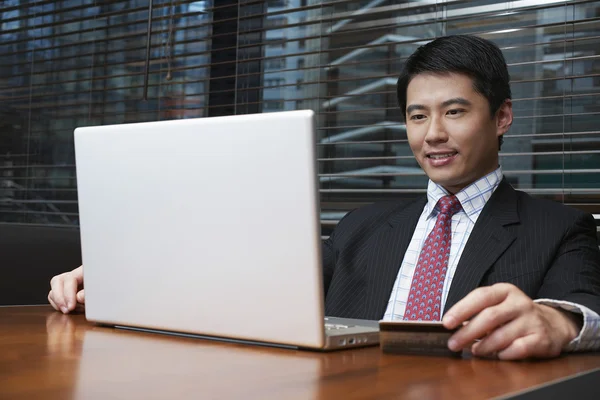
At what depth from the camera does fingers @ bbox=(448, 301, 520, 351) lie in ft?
3.34

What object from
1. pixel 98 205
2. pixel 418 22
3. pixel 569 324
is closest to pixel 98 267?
pixel 98 205

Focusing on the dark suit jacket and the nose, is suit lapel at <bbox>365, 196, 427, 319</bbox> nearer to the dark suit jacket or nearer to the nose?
the dark suit jacket

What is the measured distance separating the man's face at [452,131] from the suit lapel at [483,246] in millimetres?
118

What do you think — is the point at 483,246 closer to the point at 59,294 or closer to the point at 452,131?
the point at 452,131

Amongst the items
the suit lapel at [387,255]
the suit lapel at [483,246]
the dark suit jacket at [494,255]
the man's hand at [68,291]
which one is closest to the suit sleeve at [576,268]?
the dark suit jacket at [494,255]

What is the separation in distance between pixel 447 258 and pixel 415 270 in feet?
0.24

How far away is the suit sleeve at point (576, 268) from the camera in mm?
1398

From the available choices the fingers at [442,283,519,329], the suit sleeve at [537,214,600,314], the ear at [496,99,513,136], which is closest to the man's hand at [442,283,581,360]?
the fingers at [442,283,519,329]

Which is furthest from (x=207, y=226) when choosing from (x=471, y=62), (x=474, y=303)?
(x=471, y=62)

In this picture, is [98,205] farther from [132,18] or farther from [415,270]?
[132,18]

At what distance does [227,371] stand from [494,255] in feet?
2.76

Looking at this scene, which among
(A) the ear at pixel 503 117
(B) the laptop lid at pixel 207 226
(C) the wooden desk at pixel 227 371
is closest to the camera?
(C) the wooden desk at pixel 227 371

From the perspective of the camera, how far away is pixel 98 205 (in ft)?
3.94

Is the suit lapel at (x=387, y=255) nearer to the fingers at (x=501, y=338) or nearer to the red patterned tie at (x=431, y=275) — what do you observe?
the red patterned tie at (x=431, y=275)
